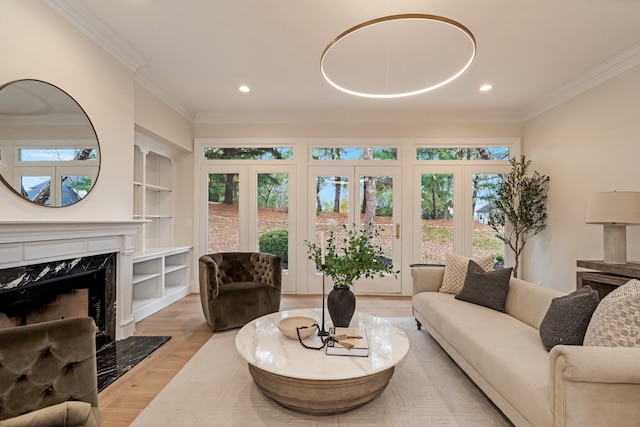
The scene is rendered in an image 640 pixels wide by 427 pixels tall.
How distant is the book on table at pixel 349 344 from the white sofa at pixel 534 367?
74cm

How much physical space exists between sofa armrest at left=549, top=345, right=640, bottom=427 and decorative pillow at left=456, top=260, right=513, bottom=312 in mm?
1405

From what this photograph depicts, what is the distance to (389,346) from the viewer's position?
6.47 feet

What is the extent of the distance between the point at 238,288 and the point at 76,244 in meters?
1.50

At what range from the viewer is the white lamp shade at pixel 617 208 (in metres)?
2.72

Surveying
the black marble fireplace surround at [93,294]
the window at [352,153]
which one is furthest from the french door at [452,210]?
the black marble fireplace surround at [93,294]

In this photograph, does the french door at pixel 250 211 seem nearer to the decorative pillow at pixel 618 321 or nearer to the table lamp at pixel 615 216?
the table lamp at pixel 615 216

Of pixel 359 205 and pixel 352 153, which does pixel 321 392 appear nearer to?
pixel 359 205

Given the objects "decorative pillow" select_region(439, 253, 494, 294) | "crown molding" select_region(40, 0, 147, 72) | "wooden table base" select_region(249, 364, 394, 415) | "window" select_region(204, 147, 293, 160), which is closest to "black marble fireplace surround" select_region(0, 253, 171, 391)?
"wooden table base" select_region(249, 364, 394, 415)

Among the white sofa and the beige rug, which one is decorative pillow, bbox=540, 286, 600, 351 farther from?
the beige rug

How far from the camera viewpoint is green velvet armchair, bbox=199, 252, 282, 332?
3.16 m

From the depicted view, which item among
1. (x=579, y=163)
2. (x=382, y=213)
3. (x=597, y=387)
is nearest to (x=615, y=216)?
(x=579, y=163)

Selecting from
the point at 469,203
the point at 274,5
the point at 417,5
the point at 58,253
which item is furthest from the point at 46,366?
the point at 469,203

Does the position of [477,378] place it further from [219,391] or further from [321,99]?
[321,99]

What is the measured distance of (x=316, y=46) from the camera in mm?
2957
